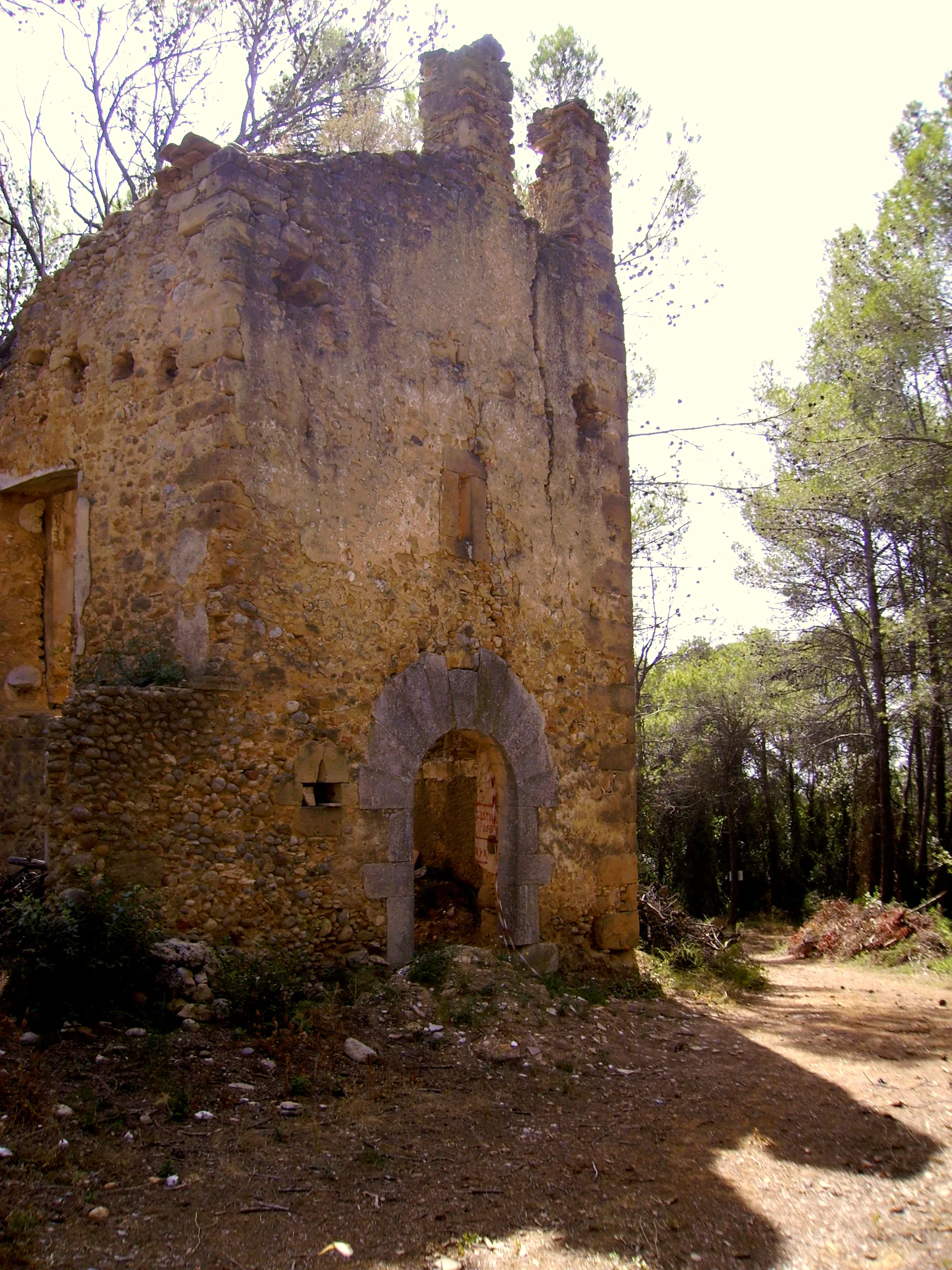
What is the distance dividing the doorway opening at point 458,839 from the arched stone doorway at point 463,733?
107 millimetres

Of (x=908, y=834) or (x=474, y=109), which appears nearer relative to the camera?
(x=474, y=109)

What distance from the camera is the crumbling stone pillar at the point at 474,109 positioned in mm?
7941

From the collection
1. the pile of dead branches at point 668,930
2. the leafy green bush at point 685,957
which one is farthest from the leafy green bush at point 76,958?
the pile of dead branches at point 668,930

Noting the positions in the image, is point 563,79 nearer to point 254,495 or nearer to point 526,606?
point 526,606

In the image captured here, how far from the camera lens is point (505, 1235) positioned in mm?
3531

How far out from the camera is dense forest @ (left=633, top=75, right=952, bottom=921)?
1179 centimetres

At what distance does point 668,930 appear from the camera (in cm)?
974

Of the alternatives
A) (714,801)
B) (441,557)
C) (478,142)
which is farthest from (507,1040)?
(714,801)

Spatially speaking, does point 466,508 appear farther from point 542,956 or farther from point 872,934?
point 872,934

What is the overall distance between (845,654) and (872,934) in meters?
5.46

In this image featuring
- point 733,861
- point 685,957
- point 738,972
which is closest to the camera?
point 738,972

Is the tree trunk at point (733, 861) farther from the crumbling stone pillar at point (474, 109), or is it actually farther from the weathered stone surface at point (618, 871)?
the crumbling stone pillar at point (474, 109)

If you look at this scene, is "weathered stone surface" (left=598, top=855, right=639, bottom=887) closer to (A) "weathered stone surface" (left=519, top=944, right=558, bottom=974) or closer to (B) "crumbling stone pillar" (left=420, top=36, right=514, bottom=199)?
(A) "weathered stone surface" (left=519, top=944, right=558, bottom=974)

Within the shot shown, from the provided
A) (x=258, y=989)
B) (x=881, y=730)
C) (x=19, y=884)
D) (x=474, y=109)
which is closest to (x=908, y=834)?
(x=881, y=730)
